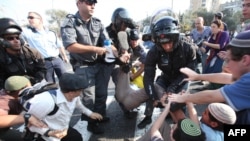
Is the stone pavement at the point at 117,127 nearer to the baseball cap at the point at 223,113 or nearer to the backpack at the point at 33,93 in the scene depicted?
the backpack at the point at 33,93

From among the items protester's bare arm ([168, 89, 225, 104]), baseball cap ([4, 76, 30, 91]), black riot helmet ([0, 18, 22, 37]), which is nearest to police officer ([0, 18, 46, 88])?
black riot helmet ([0, 18, 22, 37])

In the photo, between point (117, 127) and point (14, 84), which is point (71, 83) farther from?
point (117, 127)

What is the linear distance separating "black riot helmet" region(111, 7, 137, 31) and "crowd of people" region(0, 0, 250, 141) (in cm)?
1

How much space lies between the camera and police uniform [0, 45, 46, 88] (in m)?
3.05

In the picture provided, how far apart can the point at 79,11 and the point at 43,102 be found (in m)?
1.47

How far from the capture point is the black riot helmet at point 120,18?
12.0 feet

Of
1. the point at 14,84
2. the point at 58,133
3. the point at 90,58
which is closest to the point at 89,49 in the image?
the point at 90,58

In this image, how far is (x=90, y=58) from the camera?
3428mm

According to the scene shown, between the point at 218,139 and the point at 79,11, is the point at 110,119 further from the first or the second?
the point at 218,139

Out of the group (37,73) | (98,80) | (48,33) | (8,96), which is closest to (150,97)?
(98,80)

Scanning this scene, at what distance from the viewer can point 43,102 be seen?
2.33 meters

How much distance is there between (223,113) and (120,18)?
211 centimetres

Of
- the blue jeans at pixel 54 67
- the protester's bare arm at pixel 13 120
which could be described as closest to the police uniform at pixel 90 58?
the protester's bare arm at pixel 13 120

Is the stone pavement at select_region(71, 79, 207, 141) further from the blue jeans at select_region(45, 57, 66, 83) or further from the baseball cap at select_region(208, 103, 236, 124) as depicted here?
the baseball cap at select_region(208, 103, 236, 124)
